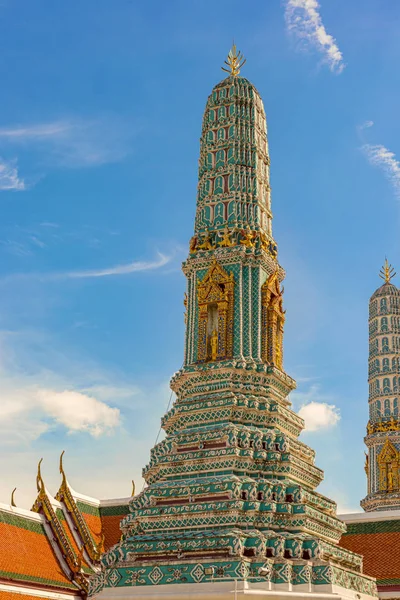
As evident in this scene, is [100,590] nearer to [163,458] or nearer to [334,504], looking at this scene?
[163,458]

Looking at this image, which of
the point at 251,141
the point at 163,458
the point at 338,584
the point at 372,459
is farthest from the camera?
the point at 372,459

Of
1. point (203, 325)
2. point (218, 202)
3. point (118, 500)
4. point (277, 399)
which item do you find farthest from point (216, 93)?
point (118, 500)

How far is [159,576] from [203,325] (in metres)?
7.20

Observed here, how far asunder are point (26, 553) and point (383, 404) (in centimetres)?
2118

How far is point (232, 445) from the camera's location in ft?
67.5

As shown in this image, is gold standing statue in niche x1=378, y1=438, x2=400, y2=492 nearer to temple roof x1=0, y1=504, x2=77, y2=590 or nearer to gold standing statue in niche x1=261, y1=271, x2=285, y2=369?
gold standing statue in niche x1=261, y1=271, x2=285, y2=369

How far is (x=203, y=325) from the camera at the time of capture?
77.8ft

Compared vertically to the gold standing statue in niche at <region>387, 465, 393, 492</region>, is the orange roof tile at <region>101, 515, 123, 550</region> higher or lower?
lower

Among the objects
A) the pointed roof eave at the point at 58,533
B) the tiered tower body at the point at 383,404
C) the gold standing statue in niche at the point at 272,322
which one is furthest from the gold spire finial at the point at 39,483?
the tiered tower body at the point at 383,404

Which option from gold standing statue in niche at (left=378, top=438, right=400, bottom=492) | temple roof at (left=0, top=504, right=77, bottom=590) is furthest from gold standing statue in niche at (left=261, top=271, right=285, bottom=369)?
gold standing statue in niche at (left=378, top=438, right=400, bottom=492)

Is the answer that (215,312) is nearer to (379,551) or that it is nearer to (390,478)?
(379,551)

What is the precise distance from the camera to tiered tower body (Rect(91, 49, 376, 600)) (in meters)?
18.6

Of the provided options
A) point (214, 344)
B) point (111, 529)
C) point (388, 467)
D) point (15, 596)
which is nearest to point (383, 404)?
point (388, 467)

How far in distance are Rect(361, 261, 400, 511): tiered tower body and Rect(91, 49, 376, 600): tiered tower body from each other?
17.0 metres
